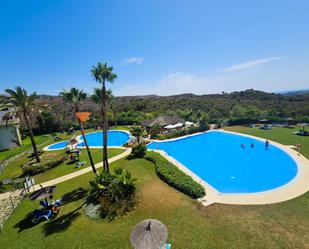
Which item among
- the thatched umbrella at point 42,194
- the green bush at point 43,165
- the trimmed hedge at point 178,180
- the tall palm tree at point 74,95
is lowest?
the trimmed hedge at point 178,180

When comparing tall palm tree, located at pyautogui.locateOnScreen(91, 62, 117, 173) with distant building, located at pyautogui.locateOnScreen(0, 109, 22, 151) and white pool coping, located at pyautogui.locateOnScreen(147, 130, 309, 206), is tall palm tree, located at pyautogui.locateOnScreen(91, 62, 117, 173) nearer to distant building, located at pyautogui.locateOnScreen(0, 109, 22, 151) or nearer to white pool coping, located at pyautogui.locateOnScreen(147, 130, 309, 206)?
white pool coping, located at pyautogui.locateOnScreen(147, 130, 309, 206)

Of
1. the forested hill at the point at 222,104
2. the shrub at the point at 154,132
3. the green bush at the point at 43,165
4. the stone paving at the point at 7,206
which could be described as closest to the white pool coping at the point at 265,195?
the stone paving at the point at 7,206

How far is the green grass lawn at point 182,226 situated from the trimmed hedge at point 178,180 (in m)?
0.65

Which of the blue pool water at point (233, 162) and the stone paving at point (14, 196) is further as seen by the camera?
the blue pool water at point (233, 162)

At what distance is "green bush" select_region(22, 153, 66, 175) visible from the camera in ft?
58.9

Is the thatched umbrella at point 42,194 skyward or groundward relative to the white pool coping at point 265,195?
skyward

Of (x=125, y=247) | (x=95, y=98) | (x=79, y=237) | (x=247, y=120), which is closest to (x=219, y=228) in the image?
(x=125, y=247)

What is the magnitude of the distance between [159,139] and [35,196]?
21.7m

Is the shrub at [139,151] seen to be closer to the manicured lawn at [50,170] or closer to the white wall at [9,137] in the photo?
the manicured lawn at [50,170]

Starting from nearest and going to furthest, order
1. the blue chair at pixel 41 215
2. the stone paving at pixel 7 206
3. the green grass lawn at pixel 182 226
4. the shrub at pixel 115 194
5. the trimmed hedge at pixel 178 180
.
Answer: the green grass lawn at pixel 182 226
the blue chair at pixel 41 215
the shrub at pixel 115 194
the stone paving at pixel 7 206
the trimmed hedge at pixel 178 180

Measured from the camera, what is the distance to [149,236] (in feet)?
20.1

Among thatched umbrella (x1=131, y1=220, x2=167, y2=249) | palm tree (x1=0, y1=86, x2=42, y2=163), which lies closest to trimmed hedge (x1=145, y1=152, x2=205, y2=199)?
thatched umbrella (x1=131, y1=220, x2=167, y2=249)

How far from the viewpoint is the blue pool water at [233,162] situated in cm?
1492

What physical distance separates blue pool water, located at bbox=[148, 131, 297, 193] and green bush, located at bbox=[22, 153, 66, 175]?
41.8ft
